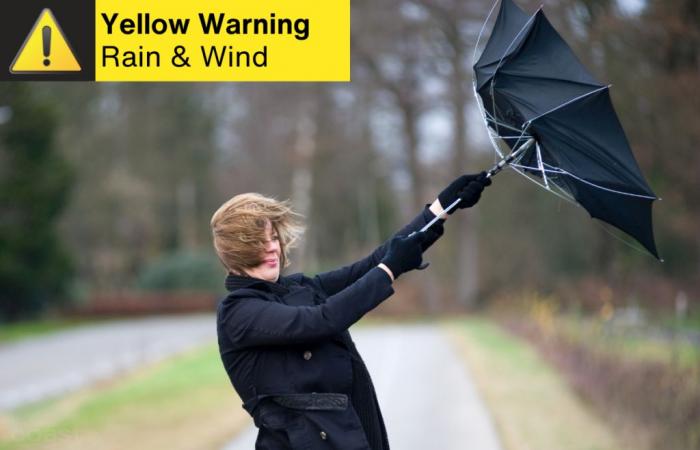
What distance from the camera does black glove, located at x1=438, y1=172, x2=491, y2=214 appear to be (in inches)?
169

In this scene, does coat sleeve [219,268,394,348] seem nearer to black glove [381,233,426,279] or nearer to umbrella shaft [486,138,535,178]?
black glove [381,233,426,279]

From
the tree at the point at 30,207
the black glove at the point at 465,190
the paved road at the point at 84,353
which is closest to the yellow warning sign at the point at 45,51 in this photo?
the black glove at the point at 465,190

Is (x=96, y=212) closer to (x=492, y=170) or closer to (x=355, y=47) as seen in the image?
(x=355, y=47)

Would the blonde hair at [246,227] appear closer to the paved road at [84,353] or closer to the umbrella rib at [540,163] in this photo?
the umbrella rib at [540,163]

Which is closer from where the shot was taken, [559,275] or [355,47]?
[355,47]

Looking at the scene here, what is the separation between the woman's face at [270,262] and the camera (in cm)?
407

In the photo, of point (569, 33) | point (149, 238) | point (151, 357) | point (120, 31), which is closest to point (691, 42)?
point (569, 33)

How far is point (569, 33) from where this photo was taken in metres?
16.8

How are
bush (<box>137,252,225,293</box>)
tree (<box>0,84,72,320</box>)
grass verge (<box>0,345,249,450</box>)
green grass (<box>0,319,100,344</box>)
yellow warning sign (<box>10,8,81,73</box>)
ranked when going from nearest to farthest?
yellow warning sign (<box>10,8,81,73</box>) → grass verge (<box>0,345,249,450</box>) → green grass (<box>0,319,100,344</box>) → tree (<box>0,84,72,320</box>) → bush (<box>137,252,225,293</box>)

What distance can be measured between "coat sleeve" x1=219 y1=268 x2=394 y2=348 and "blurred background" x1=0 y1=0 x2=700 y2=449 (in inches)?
282

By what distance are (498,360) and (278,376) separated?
654 inches

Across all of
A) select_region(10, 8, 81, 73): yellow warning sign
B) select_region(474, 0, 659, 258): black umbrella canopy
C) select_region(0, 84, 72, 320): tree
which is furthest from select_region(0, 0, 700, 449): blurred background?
select_region(474, 0, 659, 258): black umbrella canopy

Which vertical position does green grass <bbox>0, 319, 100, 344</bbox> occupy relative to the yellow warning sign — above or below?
below

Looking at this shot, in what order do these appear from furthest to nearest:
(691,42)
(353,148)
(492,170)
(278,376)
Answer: (353,148) < (691,42) < (492,170) < (278,376)
